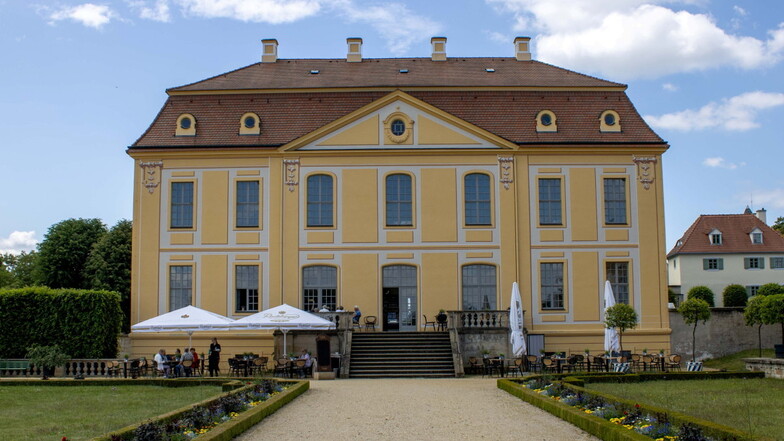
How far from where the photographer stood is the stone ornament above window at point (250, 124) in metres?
31.9

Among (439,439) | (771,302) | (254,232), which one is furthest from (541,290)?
(439,439)

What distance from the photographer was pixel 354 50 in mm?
36062

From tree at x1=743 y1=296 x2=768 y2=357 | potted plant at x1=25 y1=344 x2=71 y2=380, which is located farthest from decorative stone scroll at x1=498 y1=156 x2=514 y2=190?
potted plant at x1=25 y1=344 x2=71 y2=380

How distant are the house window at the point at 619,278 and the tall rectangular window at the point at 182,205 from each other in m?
15.1

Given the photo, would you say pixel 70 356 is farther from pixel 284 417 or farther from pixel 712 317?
pixel 712 317

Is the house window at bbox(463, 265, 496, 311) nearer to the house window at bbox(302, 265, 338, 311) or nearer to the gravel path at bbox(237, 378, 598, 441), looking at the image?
the house window at bbox(302, 265, 338, 311)

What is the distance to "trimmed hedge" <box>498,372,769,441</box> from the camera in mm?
11250

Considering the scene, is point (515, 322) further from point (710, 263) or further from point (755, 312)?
point (710, 263)

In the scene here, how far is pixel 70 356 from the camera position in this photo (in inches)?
1126

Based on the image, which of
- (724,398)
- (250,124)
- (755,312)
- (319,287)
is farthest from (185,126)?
(755,312)

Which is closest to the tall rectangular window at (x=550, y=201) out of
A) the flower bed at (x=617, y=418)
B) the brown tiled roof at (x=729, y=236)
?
the flower bed at (x=617, y=418)

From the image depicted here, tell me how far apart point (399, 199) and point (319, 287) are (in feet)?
13.9

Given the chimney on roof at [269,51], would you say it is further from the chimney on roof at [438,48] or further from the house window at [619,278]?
the house window at [619,278]

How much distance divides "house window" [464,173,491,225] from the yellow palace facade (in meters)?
0.05
